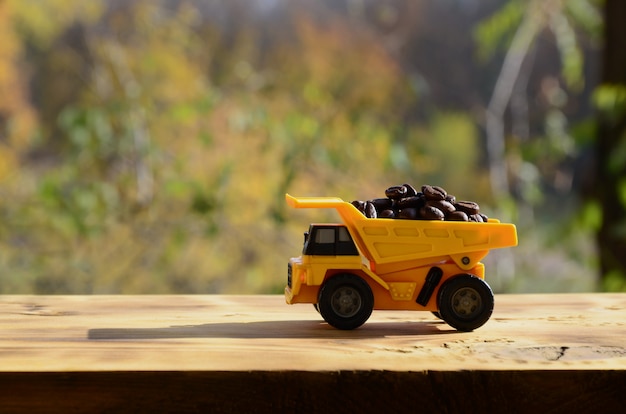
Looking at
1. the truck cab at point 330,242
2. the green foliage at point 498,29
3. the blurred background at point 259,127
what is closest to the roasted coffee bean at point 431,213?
the truck cab at point 330,242

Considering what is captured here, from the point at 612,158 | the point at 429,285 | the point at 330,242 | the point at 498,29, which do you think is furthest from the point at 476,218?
the point at 498,29

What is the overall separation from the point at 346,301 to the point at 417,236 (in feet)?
0.48

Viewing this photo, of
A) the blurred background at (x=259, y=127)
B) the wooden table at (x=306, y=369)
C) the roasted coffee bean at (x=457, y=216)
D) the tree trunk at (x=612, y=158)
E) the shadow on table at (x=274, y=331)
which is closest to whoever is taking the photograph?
the wooden table at (x=306, y=369)

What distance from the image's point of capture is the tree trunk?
106 inches

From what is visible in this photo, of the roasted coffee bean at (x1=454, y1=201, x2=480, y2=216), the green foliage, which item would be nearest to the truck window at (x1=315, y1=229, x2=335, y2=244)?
Result: the roasted coffee bean at (x1=454, y1=201, x2=480, y2=216)

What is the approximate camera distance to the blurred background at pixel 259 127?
10.8 feet

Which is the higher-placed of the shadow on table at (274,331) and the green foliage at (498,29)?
the green foliage at (498,29)

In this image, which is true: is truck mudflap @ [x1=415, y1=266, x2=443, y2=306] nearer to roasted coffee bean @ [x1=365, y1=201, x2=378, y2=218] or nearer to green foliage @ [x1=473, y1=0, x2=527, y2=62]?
roasted coffee bean @ [x1=365, y1=201, x2=378, y2=218]

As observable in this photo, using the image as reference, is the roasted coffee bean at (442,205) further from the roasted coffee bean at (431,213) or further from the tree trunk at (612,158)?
the tree trunk at (612,158)

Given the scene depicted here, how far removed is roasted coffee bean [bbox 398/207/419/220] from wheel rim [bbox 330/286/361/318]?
0.45 ft

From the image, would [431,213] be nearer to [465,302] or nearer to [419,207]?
[419,207]

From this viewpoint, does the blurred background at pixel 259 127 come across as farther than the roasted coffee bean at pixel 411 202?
Yes

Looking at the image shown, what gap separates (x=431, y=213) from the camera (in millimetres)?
1203

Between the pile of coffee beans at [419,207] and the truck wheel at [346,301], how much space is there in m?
0.11
